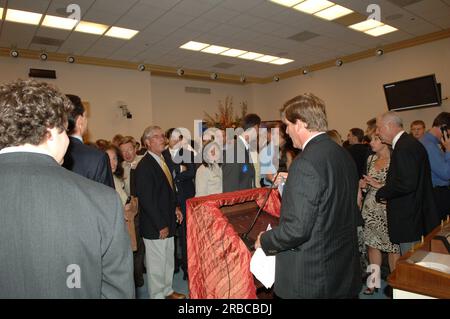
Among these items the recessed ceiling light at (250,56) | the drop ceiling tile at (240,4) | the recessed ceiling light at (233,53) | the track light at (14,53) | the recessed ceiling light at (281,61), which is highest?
the recessed ceiling light at (281,61)

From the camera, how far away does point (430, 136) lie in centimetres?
323

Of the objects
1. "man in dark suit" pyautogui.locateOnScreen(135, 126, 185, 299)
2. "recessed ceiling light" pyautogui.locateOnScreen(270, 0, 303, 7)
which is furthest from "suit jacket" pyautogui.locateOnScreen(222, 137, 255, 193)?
"recessed ceiling light" pyautogui.locateOnScreen(270, 0, 303, 7)

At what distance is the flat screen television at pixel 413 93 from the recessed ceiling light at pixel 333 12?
2642 mm

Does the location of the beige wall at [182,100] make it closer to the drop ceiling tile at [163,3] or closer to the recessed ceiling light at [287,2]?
the drop ceiling tile at [163,3]

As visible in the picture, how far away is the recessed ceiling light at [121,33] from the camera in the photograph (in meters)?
6.07

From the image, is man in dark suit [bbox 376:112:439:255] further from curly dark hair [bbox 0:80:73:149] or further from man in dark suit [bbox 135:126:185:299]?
curly dark hair [bbox 0:80:73:149]

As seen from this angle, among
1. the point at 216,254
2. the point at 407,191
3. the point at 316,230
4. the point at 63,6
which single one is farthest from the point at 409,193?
the point at 63,6

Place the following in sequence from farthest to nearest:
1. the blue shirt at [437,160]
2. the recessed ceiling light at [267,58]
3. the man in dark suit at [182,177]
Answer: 1. the recessed ceiling light at [267,58]
2. the man in dark suit at [182,177]
3. the blue shirt at [437,160]

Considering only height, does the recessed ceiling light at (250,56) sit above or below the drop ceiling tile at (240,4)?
above

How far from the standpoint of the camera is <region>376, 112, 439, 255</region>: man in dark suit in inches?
95.7

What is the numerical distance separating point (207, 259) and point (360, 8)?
18.2 feet

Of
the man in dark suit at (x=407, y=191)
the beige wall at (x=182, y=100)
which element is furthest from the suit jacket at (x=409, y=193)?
the beige wall at (x=182, y=100)

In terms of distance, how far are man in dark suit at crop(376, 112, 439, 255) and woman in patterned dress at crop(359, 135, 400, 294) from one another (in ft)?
1.22

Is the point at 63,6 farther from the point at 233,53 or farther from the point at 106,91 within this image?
the point at 233,53
